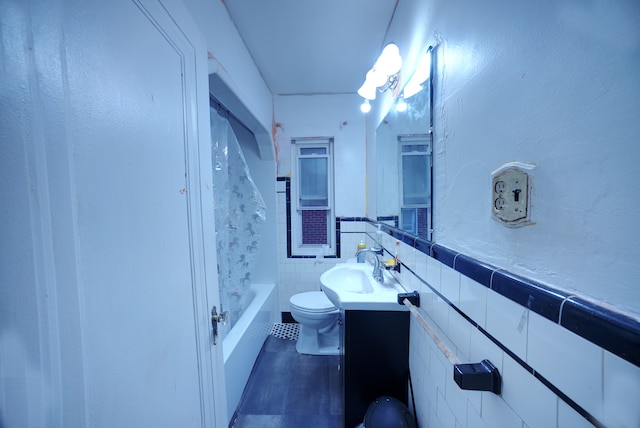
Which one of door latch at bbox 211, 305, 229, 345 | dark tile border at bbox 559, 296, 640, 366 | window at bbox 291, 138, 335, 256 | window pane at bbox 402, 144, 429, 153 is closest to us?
dark tile border at bbox 559, 296, 640, 366

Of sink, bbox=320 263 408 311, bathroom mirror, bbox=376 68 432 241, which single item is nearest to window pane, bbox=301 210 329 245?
sink, bbox=320 263 408 311

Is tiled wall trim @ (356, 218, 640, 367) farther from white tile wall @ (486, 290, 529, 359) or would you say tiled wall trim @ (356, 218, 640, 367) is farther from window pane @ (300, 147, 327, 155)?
window pane @ (300, 147, 327, 155)

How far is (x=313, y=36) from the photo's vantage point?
1.40 metres

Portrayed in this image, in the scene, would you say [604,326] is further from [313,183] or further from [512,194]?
[313,183]

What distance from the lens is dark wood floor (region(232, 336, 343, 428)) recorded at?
51.3 inches

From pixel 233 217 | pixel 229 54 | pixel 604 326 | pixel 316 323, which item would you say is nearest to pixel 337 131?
pixel 229 54

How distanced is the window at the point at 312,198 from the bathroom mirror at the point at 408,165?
78 cm

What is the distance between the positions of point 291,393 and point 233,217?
1.29 m

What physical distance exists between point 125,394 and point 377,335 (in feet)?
3.16

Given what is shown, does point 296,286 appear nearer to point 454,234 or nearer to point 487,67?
point 454,234

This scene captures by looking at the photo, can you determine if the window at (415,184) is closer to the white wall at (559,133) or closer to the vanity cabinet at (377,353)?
the white wall at (559,133)

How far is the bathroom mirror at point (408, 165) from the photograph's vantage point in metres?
0.87

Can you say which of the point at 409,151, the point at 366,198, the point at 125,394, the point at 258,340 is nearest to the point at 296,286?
the point at 258,340

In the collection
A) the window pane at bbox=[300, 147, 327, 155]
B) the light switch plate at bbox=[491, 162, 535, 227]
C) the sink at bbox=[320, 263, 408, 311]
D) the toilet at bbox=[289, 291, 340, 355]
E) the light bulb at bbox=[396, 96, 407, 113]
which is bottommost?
the toilet at bbox=[289, 291, 340, 355]
